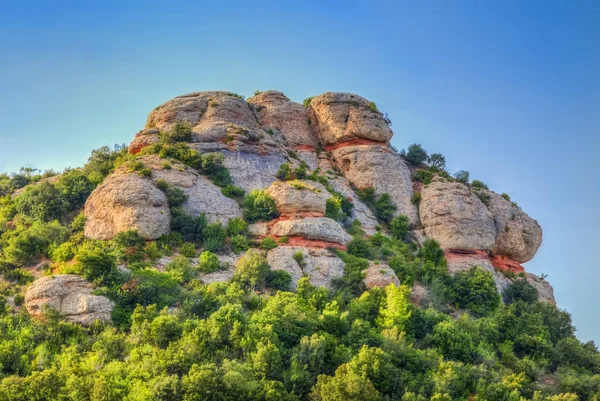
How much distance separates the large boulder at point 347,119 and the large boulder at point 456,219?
9.09 m

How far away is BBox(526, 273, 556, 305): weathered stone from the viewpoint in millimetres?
52375

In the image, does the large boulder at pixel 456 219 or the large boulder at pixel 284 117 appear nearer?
the large boulder at pixel 456 219

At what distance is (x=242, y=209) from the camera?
47469 mm

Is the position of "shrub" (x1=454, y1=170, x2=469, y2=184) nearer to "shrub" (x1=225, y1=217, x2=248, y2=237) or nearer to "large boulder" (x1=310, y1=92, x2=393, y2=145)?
"large boulder" (x1=310, y1=92, x2=393, y2=145)

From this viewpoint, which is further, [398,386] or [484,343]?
[484,343]

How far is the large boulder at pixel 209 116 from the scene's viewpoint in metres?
56.1

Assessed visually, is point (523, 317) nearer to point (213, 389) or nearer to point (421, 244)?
point (421, 244)

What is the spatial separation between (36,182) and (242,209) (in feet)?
73.9

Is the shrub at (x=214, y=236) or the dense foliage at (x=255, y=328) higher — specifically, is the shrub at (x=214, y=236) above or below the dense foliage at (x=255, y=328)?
above

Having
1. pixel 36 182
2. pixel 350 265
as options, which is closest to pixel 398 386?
pixel 350 265

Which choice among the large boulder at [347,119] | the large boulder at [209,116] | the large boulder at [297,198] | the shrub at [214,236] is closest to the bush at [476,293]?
the large boulder at [297,198]

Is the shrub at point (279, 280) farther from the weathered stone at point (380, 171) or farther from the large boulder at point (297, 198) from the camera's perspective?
the weathered stone at point (380, 171)

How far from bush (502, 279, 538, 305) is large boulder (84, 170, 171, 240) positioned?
28.4 metres

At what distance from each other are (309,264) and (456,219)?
1677cm
